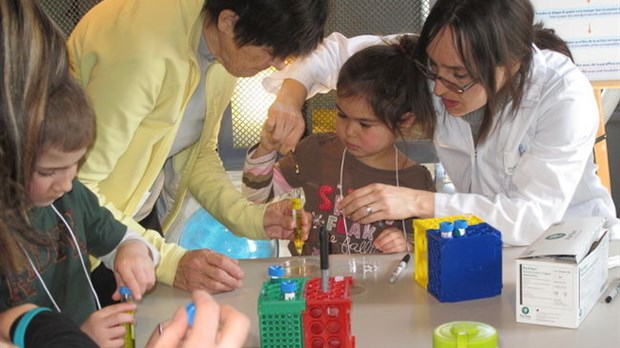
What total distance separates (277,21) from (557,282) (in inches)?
28.9

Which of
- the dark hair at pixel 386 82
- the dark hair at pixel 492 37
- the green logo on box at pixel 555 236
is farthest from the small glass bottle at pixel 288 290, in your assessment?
the dark hair at pixel 386 82

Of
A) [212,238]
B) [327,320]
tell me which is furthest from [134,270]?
[212,238]

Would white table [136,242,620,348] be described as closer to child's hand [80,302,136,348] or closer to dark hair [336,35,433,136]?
child's hand [80,302,136,348]

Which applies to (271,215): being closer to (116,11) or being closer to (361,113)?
(361,113)

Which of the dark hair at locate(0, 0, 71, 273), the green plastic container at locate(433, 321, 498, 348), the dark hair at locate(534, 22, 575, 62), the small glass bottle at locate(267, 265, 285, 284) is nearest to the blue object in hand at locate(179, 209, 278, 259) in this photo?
the dark hair at locate(534, 22, 575, 62)

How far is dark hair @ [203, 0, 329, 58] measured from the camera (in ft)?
5.26

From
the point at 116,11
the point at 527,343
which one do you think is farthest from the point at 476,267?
the point at 116,11

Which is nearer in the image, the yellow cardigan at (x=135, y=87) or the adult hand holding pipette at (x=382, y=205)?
the yellow cardigan at (x=135, y=87)

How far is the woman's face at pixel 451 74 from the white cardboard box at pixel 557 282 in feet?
1.68

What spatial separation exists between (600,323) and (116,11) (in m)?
1.09

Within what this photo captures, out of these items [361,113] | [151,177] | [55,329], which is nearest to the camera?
[55,329]

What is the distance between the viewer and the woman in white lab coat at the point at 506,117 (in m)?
1.71

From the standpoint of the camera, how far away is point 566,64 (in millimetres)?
1844

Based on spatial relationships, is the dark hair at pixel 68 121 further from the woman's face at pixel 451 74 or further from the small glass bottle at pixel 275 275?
the woman's face at pixel 451 74
